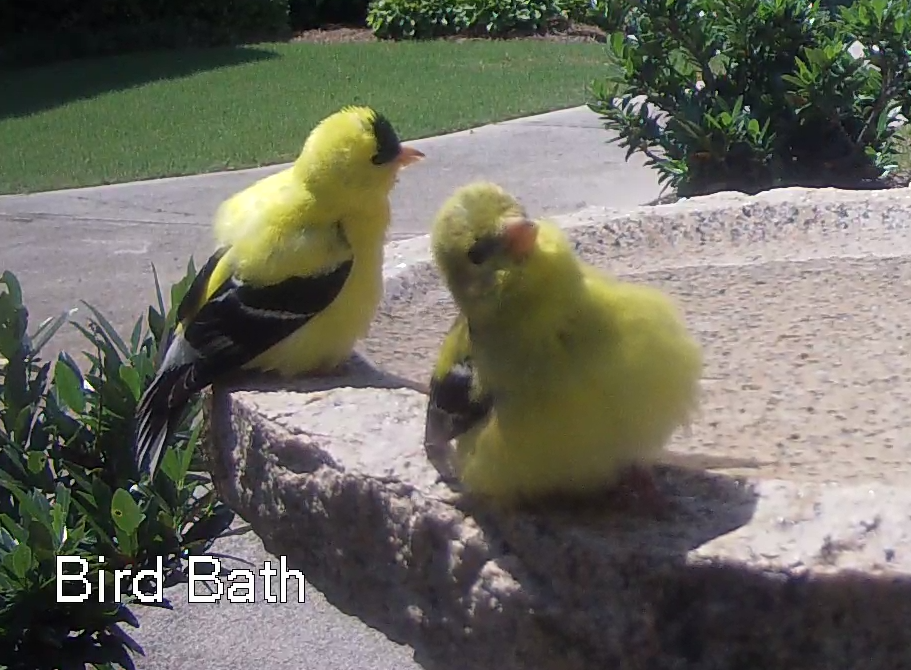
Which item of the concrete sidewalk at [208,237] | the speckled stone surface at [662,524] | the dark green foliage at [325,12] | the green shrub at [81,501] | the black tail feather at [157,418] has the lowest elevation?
the concrete sidewalk at [208,237]

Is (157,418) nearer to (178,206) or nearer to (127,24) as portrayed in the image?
(178,206)

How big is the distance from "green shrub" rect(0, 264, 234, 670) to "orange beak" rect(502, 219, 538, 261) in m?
1.29

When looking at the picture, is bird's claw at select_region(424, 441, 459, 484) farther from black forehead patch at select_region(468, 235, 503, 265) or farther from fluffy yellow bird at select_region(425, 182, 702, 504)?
black forehead patch at select_region(468, 235, 503, 265)

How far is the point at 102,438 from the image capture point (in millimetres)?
3107

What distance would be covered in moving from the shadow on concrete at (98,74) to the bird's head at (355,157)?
466 inches

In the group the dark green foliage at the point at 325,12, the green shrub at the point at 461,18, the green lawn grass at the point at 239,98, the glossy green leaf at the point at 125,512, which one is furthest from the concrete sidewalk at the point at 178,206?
the dark green foliage at the point at 325,12

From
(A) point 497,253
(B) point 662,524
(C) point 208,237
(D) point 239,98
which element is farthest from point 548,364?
(D) point 239,98

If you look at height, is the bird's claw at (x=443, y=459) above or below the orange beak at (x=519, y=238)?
below

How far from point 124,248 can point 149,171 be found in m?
2.39

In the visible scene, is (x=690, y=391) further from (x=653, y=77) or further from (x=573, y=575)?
(x=653, y=77)

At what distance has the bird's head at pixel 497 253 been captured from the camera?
5.70ft

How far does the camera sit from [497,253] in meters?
1.74

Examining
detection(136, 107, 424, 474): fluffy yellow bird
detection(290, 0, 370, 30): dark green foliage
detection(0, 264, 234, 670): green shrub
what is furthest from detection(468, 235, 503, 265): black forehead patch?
detection(290, 0, 370, 30): dark green foliage

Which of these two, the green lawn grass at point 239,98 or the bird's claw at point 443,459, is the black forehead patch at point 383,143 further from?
the green lawn grass at point 239,98
